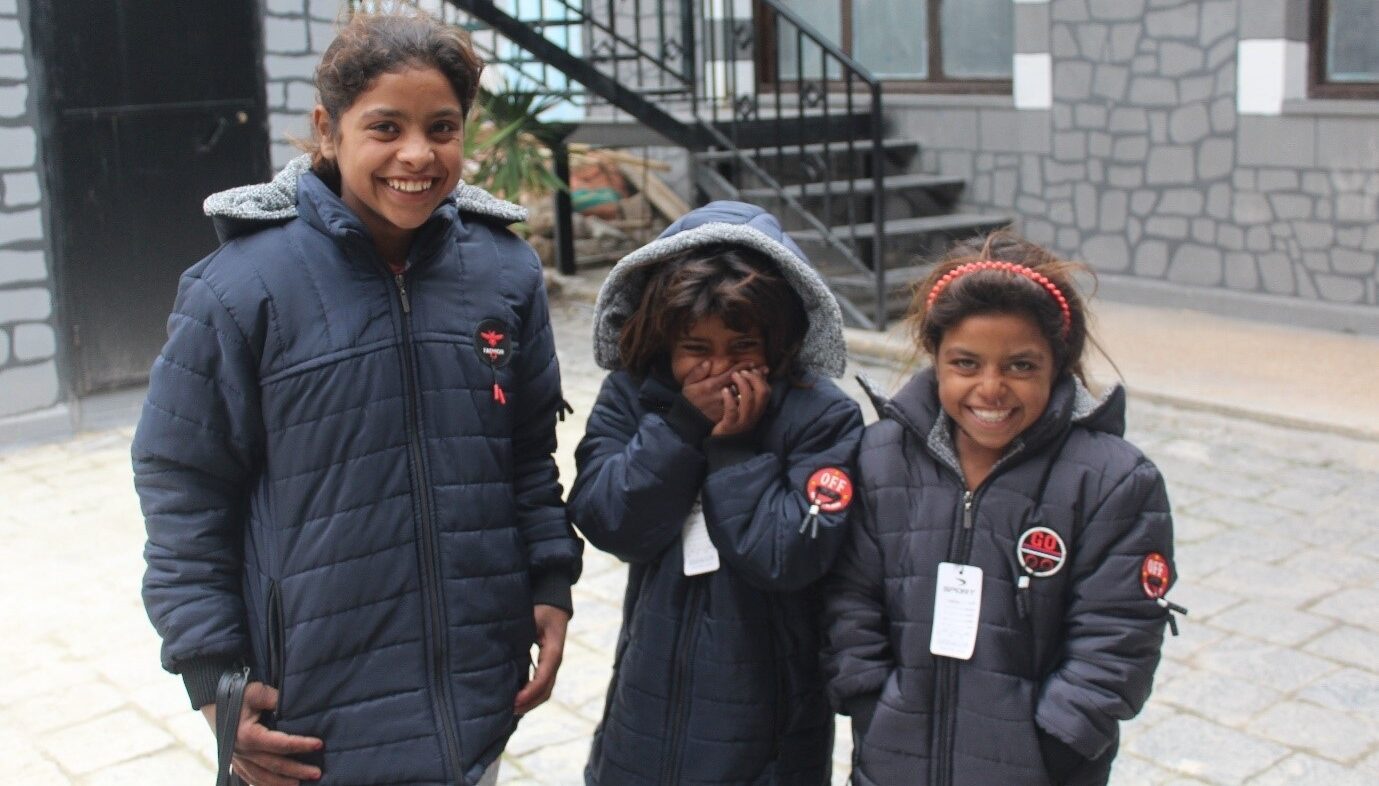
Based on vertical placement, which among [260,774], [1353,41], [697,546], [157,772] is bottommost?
[157,772]

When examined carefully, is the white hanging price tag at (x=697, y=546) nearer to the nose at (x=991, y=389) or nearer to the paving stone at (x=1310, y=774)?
the nose at (x=991, y=389)

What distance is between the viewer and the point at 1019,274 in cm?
224

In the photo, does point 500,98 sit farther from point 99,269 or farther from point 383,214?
point 383,214

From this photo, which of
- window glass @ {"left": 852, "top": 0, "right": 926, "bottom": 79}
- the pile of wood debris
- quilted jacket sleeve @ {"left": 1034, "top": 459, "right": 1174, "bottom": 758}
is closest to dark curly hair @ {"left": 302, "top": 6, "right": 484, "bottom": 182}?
quilted jacket sleeve @ {"left": 1034, "top": 459, "right": 1174, "bottom": 758}

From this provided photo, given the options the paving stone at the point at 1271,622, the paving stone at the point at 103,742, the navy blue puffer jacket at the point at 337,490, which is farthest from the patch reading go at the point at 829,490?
the paving stone at the point at 1271,622

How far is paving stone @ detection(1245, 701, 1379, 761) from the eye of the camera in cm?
345

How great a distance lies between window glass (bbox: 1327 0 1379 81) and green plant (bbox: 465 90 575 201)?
13.3 ft

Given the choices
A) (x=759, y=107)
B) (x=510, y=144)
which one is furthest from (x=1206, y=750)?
(x=759, y=107)

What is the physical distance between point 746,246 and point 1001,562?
24.2 inches

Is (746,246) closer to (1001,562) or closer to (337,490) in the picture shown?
(1001,562)

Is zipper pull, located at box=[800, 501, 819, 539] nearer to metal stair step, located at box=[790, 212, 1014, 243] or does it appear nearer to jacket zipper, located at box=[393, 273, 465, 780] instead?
jacket zipper, located at box=[393, 273, 465, 780]

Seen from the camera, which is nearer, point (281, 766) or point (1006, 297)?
point (281, 766)

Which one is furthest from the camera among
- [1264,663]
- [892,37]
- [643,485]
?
[892,37]

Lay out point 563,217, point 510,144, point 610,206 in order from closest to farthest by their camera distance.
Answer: point 510,144, point 563,217, point 610,206
